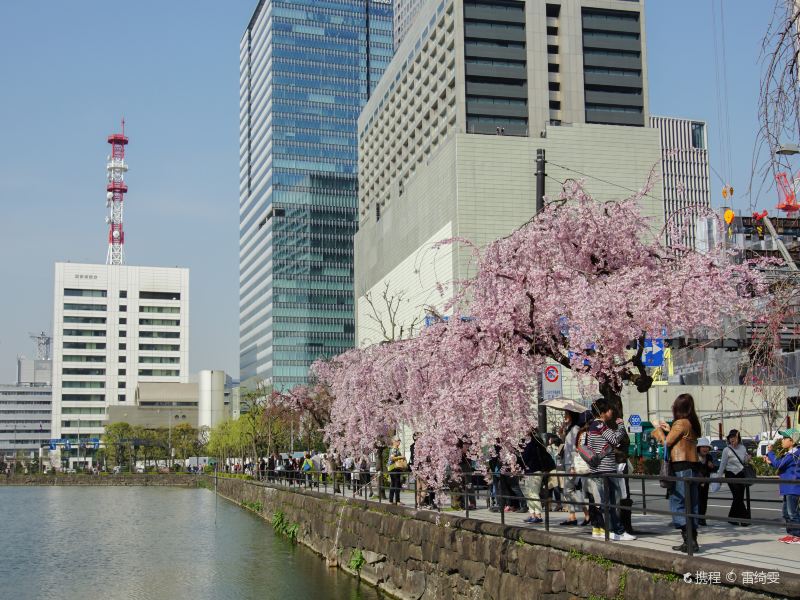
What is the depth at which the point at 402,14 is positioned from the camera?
560 feet

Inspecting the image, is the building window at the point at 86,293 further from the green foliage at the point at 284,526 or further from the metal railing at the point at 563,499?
the green foliage at the point at 284,526

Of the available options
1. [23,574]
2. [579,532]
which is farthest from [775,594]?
[23,574]

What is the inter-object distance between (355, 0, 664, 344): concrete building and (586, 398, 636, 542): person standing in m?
60.5

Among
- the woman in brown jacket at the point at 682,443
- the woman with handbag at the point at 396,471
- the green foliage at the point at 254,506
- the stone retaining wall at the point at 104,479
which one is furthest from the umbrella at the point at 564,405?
the stone retaining wall at the point at 104,479

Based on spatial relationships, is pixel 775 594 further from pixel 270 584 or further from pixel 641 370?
pixel 270 584

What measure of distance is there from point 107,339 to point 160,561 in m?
150

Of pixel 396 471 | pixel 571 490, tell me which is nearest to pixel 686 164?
pixel 396 471

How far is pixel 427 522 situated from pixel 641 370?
18.9 feet

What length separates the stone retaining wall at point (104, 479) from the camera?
101 m

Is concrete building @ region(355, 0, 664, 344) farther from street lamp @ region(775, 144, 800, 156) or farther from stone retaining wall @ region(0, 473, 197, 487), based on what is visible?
street lamp @ region(775, 144, 800, 156)

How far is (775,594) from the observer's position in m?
8.47

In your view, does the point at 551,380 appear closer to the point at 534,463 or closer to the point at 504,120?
the point at 534,463

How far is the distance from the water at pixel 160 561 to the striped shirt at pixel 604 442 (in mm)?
8693

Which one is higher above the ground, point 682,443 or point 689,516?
point 682,443
